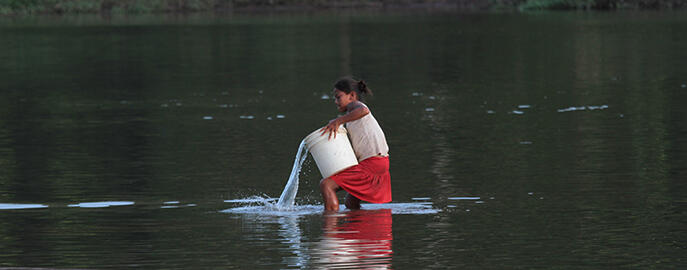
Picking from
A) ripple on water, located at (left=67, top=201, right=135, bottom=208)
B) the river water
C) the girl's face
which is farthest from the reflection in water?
ripple on water, located at (left=67, top=201, right=135, bottom=208)

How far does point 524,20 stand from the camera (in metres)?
66.8

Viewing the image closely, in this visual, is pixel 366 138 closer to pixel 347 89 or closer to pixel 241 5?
pixel 347 89

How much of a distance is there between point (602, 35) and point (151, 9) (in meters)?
55.1

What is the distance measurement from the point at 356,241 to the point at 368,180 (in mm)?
1555

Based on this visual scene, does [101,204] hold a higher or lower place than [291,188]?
lower

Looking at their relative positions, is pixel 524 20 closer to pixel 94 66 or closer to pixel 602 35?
pixel 602 35

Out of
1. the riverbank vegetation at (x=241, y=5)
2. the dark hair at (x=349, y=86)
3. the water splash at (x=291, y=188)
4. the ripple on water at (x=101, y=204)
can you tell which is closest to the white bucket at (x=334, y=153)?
the water splash at (x=291, y=188)

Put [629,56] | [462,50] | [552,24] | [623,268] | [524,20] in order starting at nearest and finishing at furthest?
[623,268] < [629,56] < [462,50] < [552,24] < [524,20]

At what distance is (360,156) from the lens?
39.3 feet

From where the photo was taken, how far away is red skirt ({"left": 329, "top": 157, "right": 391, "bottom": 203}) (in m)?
11.8

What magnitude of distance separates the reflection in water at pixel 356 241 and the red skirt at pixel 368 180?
146mm

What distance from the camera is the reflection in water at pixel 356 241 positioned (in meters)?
9.44

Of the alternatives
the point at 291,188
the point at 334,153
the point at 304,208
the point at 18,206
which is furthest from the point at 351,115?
the point at 18,206

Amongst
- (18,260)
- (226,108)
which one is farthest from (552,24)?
(18,260)
